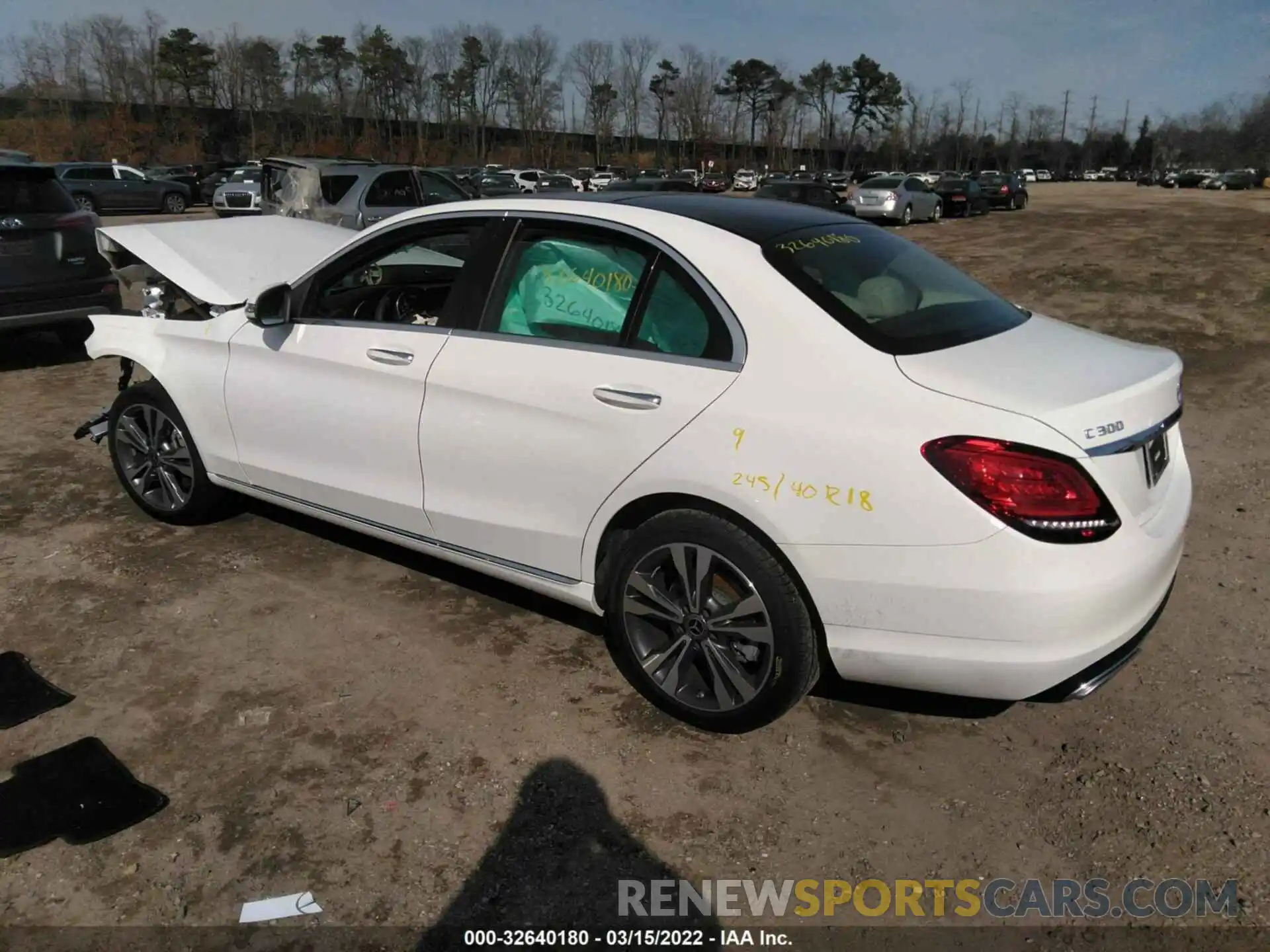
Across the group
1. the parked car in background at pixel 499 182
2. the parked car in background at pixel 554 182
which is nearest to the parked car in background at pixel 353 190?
the parked car in background at pixel 499 182

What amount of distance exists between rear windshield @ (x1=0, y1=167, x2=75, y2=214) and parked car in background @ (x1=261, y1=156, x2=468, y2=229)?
4.28m

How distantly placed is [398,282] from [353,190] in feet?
30.5

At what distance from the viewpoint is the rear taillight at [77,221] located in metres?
7.89

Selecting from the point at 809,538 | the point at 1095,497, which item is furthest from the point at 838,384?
the point at 1095,497

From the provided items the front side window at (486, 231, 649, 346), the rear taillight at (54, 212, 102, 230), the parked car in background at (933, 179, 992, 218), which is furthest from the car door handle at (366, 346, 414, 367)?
the parked car in background at (933, 179, 992, 218)

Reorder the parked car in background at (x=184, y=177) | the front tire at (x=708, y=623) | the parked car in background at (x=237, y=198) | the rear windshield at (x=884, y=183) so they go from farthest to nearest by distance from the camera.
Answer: the parked car in background at (x=184, y=177) → the rear windshield at (x=884, y=183) → the parked car in background at (x=237, y=198) → the front tire at (x=708, y=623)

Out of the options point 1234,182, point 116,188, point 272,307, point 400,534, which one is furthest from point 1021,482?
point 1234,182

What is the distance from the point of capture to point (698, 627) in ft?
9.78

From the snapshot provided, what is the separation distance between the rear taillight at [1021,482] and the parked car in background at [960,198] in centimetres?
3162

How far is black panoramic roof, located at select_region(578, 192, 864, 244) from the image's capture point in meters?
3.19

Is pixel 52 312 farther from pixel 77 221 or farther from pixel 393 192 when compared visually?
pixel 393 192

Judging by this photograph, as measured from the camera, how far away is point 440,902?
8.02 feet

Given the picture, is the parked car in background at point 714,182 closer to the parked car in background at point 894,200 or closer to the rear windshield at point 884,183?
the parked car in background at point 894,200

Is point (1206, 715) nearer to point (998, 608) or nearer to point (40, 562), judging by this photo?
point (998, 608)
